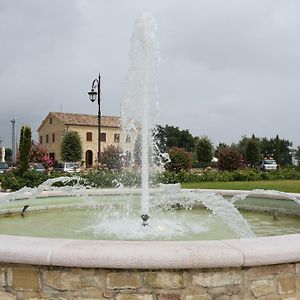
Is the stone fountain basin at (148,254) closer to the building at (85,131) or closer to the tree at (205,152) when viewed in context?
the tree at (205,152)

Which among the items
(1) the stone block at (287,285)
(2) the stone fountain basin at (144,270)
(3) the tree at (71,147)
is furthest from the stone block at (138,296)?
(3) the tree at (71,147)

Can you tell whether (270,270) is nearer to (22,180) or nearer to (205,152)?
(22,180)

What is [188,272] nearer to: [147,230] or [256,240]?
[256,240]

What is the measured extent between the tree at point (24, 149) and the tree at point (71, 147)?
31.7 metres

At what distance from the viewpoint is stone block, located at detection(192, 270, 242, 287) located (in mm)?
3369

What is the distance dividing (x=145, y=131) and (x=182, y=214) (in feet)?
6.76

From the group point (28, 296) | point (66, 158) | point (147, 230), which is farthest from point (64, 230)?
point (66, 158)

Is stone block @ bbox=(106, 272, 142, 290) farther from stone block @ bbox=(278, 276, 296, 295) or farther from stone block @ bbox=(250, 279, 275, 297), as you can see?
stone block @ bbox=(278, 276, 296, 295)

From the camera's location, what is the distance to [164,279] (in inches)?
132

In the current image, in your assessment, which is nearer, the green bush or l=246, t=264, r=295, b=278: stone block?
l=246, t=264, r=295, b=278: stone block

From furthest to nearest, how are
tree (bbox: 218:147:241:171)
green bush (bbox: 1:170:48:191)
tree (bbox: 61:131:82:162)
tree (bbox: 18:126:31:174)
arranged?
tree (bbox: 61:131:82:162), tree (bbox: 218:147:241:171), tree (bbox: 18:126:31:174), green bush (bbox: 1:170:48:191)

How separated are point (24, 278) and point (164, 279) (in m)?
1.12

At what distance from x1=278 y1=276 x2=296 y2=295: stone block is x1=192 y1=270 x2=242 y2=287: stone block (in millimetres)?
388

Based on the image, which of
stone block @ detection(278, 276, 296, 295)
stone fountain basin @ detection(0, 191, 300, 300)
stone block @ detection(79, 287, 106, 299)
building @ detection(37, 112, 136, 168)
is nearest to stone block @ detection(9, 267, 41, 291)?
stone fountain basin @ detection(0, 191, 300, 300)
